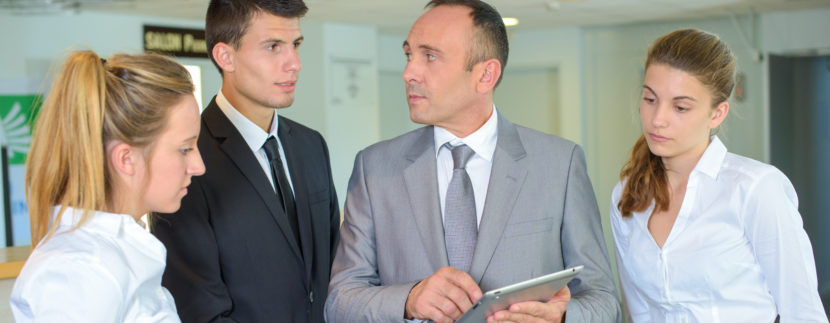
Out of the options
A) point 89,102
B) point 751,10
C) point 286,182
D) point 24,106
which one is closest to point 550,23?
point 751,10

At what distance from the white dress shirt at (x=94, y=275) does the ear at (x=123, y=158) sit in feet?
0.32

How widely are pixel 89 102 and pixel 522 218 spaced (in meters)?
0.99

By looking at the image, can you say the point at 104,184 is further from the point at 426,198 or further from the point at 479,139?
the point at 479,139

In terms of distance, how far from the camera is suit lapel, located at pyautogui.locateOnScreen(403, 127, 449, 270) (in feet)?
6.02

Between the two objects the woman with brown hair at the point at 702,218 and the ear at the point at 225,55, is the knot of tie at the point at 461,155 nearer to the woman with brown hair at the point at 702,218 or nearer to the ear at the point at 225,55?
the woman with brown hair at the point at 702,218

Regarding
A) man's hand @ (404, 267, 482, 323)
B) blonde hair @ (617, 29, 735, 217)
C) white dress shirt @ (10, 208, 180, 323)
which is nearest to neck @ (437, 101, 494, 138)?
man's hand @ (404, 267, 482, 323)

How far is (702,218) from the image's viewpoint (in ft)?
6.84

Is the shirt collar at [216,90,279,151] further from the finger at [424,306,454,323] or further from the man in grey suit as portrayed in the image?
the finger at [424,306,454,323]

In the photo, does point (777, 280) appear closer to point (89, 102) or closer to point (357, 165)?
point (357, 165)

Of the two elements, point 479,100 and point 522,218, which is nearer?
point 522,218

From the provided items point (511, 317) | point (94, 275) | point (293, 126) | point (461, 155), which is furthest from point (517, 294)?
point (293, 126)

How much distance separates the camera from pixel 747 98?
8.71 m

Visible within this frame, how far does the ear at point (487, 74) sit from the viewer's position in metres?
1.97

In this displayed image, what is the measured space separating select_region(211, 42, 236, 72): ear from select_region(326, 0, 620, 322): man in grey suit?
2.22 feet
